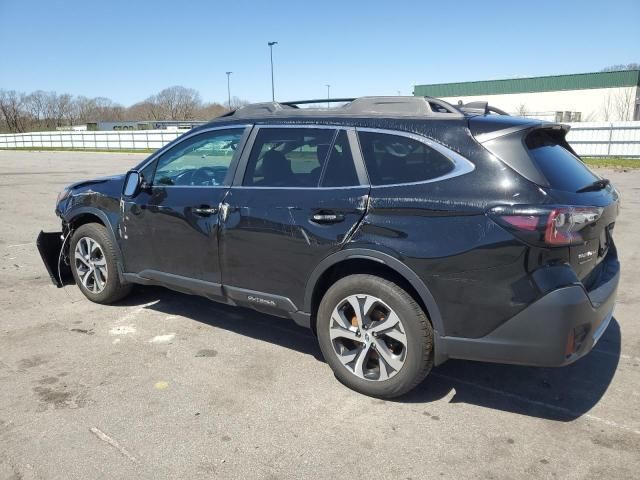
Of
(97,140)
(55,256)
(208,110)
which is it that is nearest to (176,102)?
(208,110)

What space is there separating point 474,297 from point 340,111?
1627 millimetres

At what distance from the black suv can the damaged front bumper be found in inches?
67.7

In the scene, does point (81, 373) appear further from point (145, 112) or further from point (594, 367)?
point (145, 112)

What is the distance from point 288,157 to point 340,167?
51 centimetres

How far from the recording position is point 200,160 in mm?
4473

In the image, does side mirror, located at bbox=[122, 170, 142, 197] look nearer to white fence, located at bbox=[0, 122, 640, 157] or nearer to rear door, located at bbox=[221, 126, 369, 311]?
rear door, located at bbox=[221, 126, 369, 311]

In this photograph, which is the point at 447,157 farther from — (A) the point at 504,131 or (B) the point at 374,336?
(B) the point at 374,336

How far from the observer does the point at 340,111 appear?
3.76 metres

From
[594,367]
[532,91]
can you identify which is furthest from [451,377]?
[532,91]

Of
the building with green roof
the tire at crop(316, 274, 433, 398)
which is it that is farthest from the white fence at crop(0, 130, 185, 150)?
the tire at crop(316, 274, 433, 398)

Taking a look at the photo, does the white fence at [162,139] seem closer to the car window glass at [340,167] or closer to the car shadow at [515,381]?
the car shadow at [515,381]

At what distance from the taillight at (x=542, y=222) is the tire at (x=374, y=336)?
0.75m

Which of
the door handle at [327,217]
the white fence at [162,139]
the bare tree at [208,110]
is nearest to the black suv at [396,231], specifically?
the door handle at [327,217]

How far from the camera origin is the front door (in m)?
4.11
